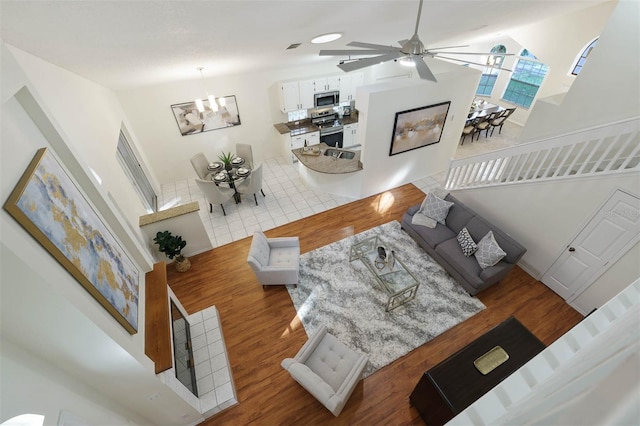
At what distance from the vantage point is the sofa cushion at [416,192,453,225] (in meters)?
4.74

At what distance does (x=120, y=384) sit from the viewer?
2041 millimetres

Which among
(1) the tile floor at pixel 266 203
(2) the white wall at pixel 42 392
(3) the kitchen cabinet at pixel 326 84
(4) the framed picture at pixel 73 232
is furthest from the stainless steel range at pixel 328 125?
(2) the white wall at pixel 42 392

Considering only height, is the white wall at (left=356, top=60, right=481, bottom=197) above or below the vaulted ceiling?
below

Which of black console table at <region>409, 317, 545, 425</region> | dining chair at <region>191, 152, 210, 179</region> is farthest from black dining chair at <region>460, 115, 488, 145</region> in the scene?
dining chair at <region>191, 152, 210, 179</region>

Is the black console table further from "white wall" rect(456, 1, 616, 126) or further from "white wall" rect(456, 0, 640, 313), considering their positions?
"white wall" rect(456, 1, 616, 126)

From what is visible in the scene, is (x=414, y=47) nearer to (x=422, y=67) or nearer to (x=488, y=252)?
(x=422, y=67)

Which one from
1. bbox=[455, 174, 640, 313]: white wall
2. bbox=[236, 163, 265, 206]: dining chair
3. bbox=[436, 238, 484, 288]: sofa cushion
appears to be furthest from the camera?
bbox=[236, 163, 265, 206]: dining chair

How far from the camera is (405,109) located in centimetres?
512

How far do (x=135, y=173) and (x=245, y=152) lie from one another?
96.5 inches

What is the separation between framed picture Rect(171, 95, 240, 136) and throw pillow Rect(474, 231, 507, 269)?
20.2 feet

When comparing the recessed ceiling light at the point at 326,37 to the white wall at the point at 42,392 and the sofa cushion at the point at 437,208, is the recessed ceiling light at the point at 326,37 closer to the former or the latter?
the sofa cushion at the point at 437,208

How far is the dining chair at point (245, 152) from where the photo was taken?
6.73m

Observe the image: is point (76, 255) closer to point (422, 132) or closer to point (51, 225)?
point (51, 225)

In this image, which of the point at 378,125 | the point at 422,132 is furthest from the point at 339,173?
the point at 422,132
